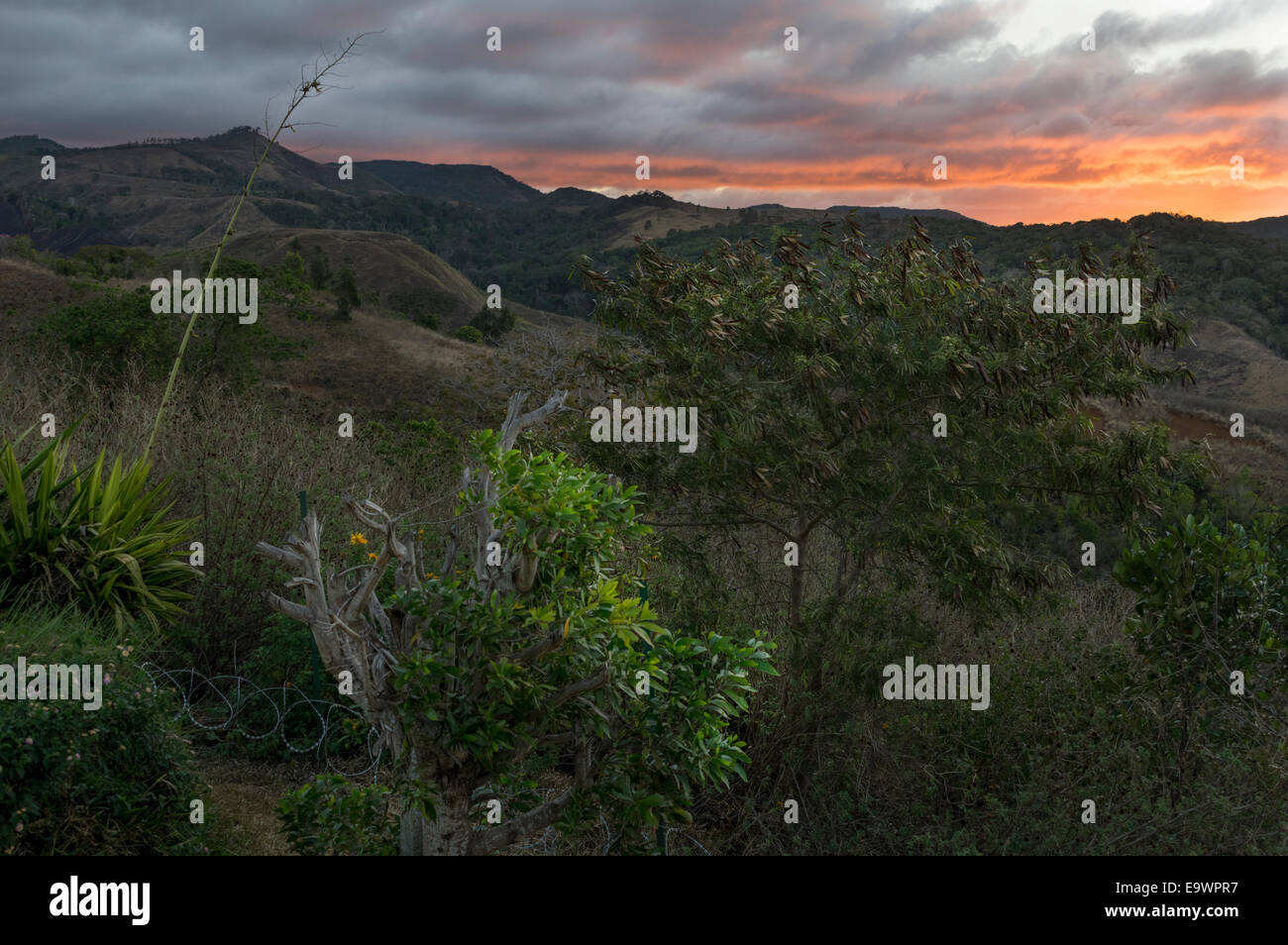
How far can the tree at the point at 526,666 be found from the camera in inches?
131

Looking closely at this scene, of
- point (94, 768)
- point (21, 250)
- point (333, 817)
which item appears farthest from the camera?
point (21, 250)

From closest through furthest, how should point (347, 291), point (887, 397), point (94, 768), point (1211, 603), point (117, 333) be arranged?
point (94, 768) → point (1211, 603) → point (887, 397) → point (117, 333) → point (347, 291)

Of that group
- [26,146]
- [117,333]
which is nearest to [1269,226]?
[117,333]

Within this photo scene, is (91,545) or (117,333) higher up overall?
(117,333)

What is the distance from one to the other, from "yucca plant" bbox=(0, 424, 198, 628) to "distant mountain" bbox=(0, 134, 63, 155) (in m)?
154

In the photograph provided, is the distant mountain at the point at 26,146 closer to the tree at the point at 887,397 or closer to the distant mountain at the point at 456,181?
the distant mountain at the point at 456,181

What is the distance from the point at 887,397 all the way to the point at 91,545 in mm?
5612

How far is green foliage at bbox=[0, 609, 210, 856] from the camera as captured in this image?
4.04 m

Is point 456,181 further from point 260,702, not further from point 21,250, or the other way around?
point 260,702

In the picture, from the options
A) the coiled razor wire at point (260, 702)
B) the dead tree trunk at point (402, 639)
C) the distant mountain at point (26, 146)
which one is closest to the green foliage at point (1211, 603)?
the dead tree trunk at point (402, 639)

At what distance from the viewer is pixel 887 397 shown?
6434 millimetres

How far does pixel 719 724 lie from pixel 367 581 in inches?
55.3

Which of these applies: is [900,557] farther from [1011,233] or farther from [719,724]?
[1011,233]

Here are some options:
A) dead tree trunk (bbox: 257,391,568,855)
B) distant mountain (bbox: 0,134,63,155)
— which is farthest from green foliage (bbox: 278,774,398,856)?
distant mountain (bbox: 0,134,63,155)
